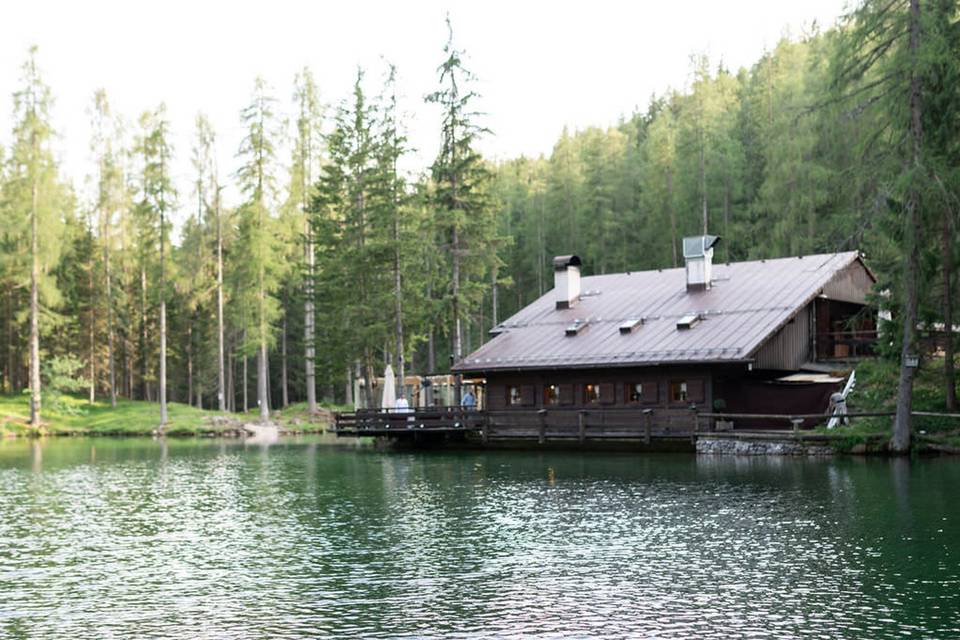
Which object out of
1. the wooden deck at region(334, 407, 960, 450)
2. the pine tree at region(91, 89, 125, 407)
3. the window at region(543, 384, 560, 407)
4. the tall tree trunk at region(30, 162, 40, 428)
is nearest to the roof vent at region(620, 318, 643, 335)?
the window at region(543, 384, 560, 407)

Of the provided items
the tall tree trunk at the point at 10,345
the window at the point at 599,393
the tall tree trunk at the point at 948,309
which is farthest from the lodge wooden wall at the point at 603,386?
the tall tree trunk at the point at 10,345

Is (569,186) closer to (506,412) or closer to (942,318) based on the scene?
(506,412)

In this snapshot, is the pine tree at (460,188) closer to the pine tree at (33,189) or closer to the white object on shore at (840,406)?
the white object on shore at (840,406)

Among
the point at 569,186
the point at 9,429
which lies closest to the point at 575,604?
the point at 9,429

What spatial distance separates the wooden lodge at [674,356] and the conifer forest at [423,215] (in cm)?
276

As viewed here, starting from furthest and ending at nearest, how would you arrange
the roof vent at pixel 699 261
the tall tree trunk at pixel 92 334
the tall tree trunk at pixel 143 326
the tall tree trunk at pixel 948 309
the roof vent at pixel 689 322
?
the tall tree trunk at pixel 143 326 → the tall tree trunk at pixel 92 334 → the roof vent at pixel 699 261 → the roof vent at pixel 689 322 → the tall tree trunk at pixel 948 309

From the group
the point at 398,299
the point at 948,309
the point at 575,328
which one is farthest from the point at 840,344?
the point at 398,299

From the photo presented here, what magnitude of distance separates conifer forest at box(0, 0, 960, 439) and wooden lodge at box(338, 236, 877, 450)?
9.07ft

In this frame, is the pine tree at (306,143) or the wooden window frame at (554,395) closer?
the wooden window frame at (554,395)

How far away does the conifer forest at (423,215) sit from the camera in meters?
29.1

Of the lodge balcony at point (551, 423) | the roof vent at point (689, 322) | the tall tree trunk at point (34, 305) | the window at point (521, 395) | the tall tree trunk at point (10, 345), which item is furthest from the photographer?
the tall tree trunk at point (10, 345)

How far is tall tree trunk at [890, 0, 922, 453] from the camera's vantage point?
1096 inches

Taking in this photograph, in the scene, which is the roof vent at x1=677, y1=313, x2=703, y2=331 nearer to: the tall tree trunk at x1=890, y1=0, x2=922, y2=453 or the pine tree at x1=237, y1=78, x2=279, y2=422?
the tall tree trunk at x1=890, y1=0, x2=922, y2=453

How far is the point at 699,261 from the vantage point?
4138 centimetres
